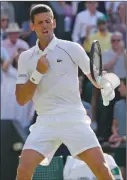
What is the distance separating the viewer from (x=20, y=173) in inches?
270

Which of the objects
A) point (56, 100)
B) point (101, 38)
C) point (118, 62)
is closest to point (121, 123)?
point (118, 62)

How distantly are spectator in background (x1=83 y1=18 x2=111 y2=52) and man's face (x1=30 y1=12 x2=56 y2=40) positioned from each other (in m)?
5.48

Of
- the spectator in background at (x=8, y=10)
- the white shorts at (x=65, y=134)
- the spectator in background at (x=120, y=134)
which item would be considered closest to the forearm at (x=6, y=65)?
the spectator in background at (x=8, y=10)

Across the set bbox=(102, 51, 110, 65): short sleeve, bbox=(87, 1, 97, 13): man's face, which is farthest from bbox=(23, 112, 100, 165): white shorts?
bbox=(87, 1, 97, 13): man's face

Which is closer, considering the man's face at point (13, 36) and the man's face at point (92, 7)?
the man's face at point (13, 36)

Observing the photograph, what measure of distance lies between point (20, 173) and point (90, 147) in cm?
68

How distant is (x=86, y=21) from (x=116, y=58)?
2.23 m

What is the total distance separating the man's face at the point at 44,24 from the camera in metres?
6.99

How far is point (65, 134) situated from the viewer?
6.96m

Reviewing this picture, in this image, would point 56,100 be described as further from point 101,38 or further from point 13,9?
point 13,9

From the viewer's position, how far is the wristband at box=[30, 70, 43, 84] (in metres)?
6.83

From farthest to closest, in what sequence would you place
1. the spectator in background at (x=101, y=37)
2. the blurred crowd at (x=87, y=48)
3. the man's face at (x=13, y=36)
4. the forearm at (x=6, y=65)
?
1. the man's face at (x=13, y=36)
2. the spectator in background at (x=101, y=37)
3. the forearm at (x=6, y=65)
4. the blurred crowd at (x=87, y=48)

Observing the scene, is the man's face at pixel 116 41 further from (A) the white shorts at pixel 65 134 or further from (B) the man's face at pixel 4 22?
(A) the white shorts at pixel 65 134

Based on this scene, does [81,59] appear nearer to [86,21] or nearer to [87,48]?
[87,48]
